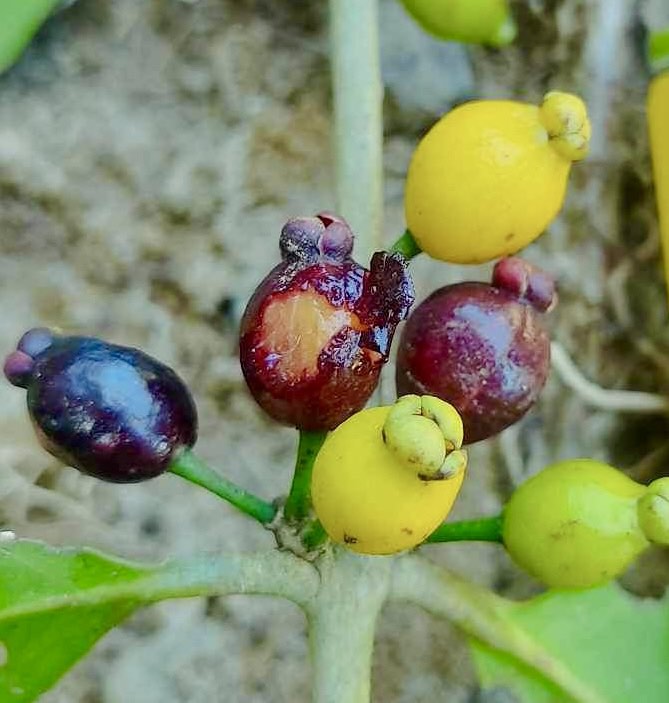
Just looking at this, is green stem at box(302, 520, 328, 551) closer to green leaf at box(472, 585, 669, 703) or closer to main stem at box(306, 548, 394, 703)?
main stem at box(306, 548, 394, 703)

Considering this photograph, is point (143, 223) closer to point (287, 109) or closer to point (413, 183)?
point (287, 109)

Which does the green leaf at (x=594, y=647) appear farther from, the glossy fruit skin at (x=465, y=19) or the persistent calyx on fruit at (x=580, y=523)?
the glossy fruit skin at (x=465, y=19)

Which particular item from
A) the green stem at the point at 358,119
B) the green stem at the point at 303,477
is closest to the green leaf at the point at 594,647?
the green stem at the point at 303,477

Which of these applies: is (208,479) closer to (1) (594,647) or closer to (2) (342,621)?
(2) (342,621)

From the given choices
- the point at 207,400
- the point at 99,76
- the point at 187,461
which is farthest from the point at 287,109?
the point at 187,461

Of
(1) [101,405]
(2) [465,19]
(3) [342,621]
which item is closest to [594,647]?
(3) [342,621]

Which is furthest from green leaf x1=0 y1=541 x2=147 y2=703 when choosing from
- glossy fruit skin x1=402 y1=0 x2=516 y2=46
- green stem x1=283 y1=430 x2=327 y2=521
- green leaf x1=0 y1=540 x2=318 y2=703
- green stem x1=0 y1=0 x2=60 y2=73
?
glossy fruit skin x1=402 y1=0 x2=516 y2=46
